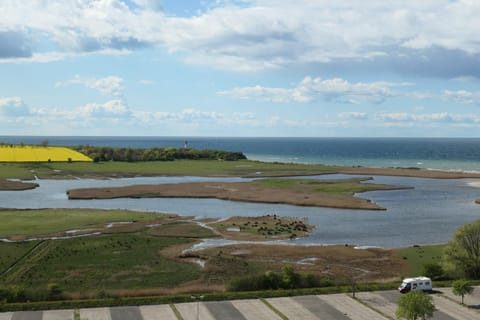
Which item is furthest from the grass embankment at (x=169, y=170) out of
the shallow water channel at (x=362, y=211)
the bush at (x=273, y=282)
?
the bush at (x=273, y=282)

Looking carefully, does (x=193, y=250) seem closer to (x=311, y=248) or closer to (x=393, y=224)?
(x=311, y=248)

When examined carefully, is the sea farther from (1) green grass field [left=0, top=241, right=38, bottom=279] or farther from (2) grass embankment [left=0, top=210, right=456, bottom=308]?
(1) green grass field [left=0, top=241, right=38, bottom=279]

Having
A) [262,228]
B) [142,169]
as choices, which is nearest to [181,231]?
[262,228]

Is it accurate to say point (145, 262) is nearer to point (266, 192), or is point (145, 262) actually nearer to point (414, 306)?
point (414, 306)

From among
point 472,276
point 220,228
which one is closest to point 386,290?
point 472,276

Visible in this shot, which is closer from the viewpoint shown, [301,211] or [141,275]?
[141,275]

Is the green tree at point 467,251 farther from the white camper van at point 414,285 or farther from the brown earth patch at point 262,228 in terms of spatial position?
the brown earth patch at point 262,228
